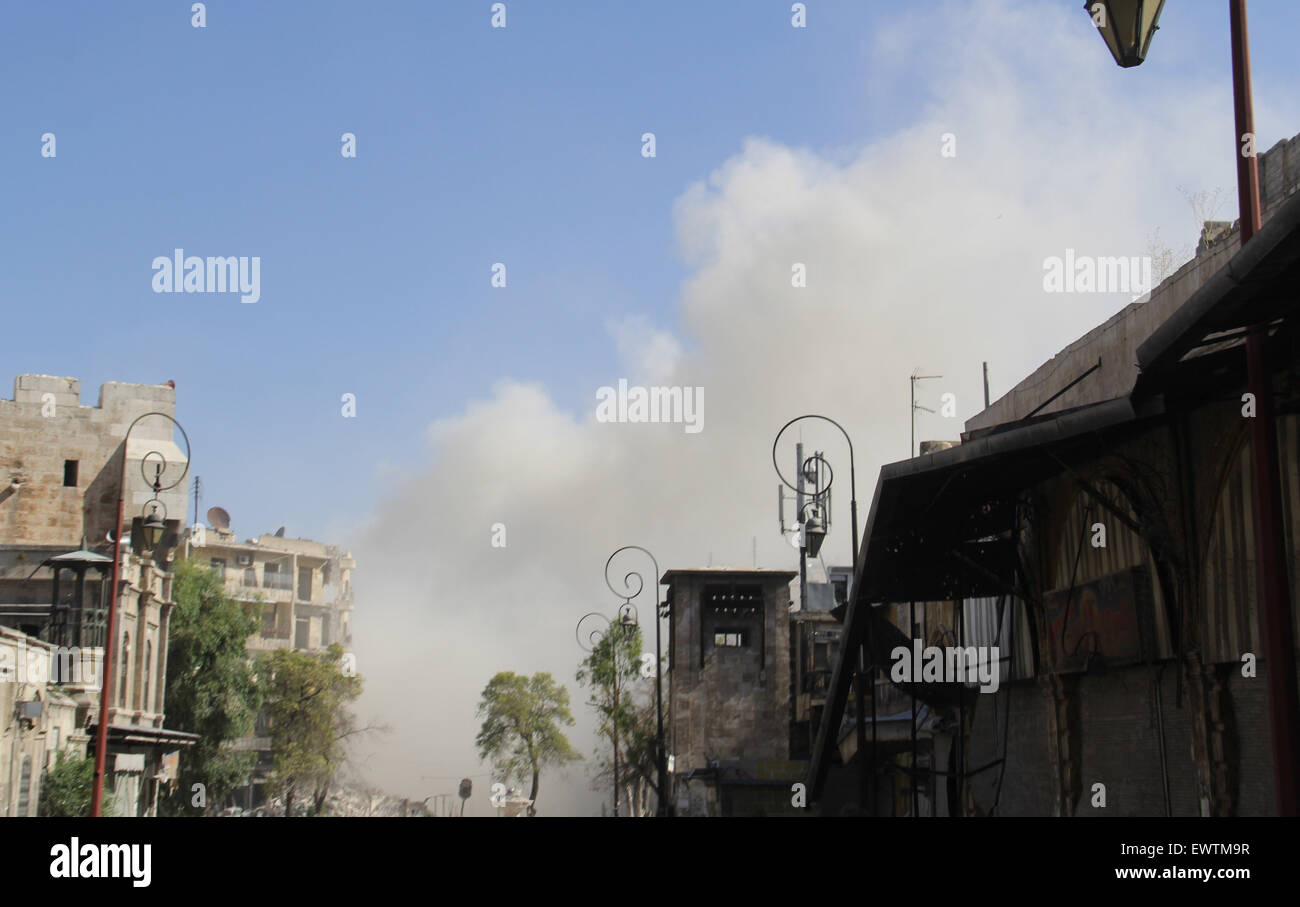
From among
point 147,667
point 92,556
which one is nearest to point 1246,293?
point 92,556

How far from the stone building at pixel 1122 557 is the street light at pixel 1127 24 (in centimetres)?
160

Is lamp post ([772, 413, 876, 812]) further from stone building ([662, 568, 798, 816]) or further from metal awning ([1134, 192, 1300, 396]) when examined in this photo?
stone building ([662, 568, 798, 816])

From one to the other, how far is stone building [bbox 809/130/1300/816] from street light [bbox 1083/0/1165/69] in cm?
160

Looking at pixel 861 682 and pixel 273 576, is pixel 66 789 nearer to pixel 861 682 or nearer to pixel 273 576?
pixel 861 682

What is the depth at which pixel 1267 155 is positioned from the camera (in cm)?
1380

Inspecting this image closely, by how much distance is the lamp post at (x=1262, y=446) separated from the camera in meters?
7.81

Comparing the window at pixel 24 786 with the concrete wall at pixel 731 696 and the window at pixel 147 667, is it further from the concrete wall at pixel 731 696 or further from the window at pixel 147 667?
the concrete wall at pixel 731 696

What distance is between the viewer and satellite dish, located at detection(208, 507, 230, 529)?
93.6 meters

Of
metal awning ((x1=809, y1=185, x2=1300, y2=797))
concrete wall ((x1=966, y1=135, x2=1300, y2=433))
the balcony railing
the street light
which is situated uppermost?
the balcony railing

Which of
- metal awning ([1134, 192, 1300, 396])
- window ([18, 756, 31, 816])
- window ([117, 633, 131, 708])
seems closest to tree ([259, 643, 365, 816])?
window ([117, 633, 131, 708])

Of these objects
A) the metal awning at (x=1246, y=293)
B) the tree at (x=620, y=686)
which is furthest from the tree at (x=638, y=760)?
the metal awning at (x=1246, y=293)
